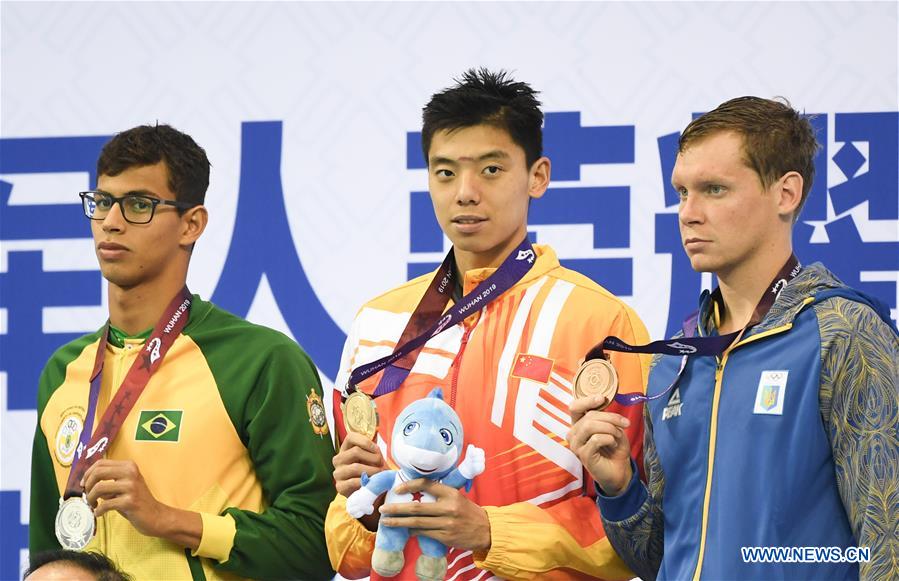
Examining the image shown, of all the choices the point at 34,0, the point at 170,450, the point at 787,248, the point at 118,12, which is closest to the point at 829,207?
the point at 787,248

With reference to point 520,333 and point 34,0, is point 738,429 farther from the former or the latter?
point 34,0

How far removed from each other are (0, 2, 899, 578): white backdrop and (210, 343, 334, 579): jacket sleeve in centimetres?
101

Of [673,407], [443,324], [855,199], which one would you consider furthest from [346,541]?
[855,199]

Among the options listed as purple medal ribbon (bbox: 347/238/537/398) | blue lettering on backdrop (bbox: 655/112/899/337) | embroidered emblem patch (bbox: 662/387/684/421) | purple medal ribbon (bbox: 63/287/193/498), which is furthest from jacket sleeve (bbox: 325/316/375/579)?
blue lettering on backdrop (bbox: 655/112/899/337)

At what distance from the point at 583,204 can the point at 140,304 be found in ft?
4.70

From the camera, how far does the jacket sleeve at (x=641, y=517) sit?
103 inches

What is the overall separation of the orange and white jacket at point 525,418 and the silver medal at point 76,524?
559 millimetres

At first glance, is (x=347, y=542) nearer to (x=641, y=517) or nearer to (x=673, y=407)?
(x=641, y=517)

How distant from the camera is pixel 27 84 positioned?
4.46 m

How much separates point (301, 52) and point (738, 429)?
2321mm

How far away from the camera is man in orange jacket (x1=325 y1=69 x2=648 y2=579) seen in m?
2.65

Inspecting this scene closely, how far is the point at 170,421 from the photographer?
3143mm

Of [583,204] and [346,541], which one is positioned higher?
[583,204]

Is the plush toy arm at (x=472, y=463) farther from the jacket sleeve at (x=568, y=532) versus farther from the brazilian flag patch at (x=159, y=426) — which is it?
the brazilian flag patch at (x=159, y=426)
